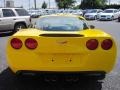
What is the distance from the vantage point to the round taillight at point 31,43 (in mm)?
5961

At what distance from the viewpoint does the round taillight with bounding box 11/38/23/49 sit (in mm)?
6023

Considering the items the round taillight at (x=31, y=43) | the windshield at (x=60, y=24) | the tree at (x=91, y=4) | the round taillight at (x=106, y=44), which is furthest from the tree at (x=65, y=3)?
the round taillight at (x=31, y=43)

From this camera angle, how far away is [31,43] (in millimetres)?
5980

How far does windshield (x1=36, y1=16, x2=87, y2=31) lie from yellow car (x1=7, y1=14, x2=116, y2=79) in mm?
987

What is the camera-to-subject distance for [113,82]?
704cm

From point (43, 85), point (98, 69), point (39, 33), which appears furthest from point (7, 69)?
point (98, 69)

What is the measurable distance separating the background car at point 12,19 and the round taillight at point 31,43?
1250cm

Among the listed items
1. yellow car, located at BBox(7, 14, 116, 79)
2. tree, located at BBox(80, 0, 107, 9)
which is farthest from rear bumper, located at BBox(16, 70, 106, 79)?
tree, located at BBox(80, 0, 107, 9)

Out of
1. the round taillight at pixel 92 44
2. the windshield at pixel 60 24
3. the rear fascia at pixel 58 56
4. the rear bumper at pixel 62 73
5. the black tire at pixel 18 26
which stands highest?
the windshield at pixel 60 24

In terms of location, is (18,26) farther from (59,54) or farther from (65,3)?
(65,3)

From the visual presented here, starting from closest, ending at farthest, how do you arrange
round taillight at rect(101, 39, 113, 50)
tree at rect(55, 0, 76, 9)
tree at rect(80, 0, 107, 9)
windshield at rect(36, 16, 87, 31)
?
round taillight at rect(101, 39, 113, 50) < windshield at rect(36, 16, 87, 31) < tree at rect(80, 0, 107, 9) < tree at rect(55, 0, 76, 9)

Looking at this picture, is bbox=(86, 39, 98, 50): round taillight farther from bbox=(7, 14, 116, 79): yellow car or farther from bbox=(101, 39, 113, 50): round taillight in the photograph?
bbox=(101, 39, 113, 50): round taillight

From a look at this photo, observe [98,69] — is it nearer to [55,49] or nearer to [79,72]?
[79,72]

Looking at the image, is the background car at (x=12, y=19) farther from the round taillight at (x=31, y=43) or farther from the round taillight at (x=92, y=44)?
the round taillight at (x=92, y=44)
